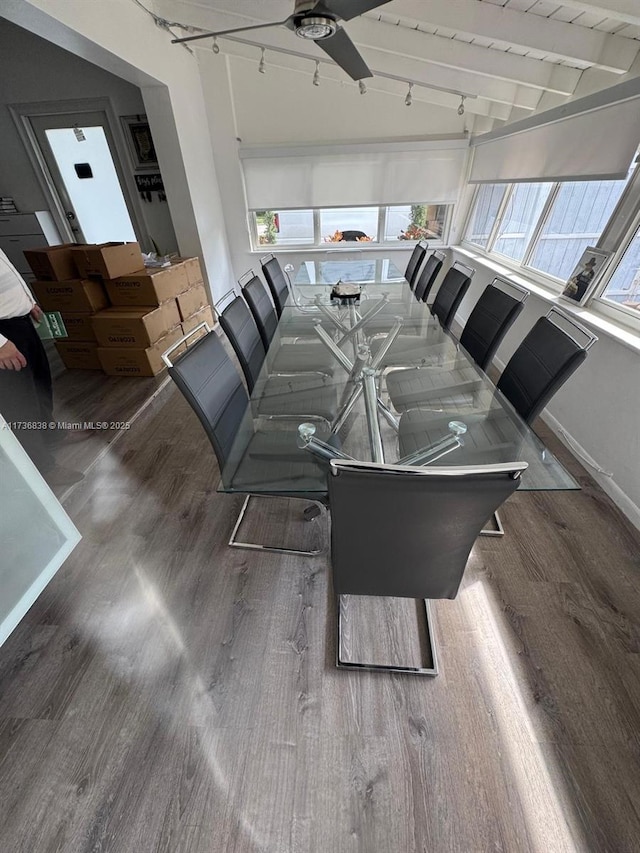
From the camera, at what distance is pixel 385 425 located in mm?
2064

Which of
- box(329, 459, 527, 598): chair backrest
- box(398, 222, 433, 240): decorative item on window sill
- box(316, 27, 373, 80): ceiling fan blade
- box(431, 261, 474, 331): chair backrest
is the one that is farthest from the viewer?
box(398, 222, 433, 240): decorative item on window sill

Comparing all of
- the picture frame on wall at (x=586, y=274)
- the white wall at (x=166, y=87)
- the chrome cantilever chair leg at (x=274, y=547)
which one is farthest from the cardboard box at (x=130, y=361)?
the picture frame on wall at (x=586, y=274)

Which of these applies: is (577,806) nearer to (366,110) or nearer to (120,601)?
(120,601)

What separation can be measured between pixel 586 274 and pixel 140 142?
4451mm

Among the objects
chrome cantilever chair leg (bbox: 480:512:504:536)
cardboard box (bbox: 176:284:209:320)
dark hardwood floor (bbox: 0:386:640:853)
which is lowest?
dark hardwood floor (bbox: 0:386:640:853)

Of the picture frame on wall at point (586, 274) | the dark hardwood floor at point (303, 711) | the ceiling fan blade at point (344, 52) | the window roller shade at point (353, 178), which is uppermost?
the ceiling fan blade at point (344, 52)

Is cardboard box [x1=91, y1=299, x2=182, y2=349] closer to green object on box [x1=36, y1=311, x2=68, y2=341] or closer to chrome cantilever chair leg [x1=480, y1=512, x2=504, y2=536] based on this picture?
green object on box [x1=36, y1=311, x2=68, y2=341]

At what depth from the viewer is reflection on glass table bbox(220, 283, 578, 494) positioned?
1.22 meters

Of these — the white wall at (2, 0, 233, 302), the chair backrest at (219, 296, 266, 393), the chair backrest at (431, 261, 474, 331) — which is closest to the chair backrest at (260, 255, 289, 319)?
the chair backrest at (219, 296, 266, 393)

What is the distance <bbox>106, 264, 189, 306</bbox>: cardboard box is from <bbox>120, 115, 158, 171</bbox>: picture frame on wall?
165 centimetres

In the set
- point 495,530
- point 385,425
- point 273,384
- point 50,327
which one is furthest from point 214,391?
point 495,530

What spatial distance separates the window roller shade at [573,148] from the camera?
208 centimetres

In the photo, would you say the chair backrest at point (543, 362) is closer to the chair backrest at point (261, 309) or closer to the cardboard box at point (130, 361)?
the chair backrest at point (261, 309)

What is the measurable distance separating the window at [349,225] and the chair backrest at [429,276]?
2.25 metres
